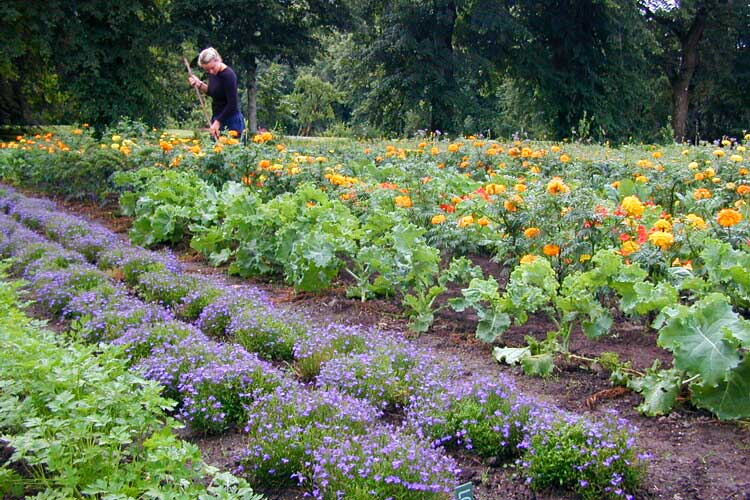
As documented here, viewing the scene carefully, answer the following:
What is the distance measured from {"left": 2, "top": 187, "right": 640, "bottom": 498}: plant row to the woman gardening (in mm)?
4613

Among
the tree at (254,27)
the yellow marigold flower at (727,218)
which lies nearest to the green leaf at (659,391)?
the yellow marigold flower at (727,218)

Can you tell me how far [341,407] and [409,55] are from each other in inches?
900

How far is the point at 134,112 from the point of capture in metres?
19.9

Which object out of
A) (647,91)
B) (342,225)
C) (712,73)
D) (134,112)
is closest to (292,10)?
(134,112)

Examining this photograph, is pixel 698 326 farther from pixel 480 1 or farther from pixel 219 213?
pixel 480 1

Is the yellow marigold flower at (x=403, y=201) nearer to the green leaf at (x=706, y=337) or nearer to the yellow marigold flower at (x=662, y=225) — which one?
the yellow marigold flower at (x=662, y=225)

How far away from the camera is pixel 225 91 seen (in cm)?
862

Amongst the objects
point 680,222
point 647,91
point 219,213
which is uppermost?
point 647,91

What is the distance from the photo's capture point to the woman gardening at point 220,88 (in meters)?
8.44

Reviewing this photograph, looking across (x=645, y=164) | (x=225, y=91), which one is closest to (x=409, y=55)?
(x=225, y=91)

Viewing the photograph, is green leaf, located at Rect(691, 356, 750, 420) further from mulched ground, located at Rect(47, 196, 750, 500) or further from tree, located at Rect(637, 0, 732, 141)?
tree, located at Rect(637, 0, 732, 141)

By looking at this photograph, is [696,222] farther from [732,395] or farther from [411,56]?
[411,56]

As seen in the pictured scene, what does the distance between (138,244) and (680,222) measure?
16.4 feet

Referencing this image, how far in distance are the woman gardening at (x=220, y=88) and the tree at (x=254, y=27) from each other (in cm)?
1297
